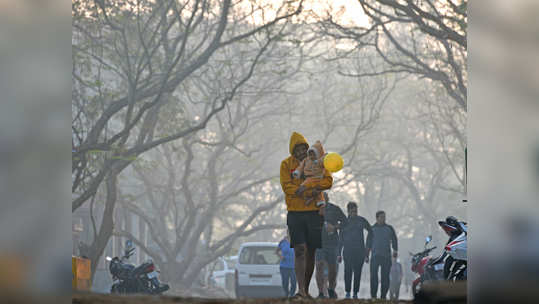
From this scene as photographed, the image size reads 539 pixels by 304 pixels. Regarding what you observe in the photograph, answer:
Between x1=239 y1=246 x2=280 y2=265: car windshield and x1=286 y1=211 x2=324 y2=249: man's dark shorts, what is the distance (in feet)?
38.4

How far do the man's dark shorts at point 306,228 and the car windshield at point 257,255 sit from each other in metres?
11.7

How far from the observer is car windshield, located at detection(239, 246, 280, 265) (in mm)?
20125

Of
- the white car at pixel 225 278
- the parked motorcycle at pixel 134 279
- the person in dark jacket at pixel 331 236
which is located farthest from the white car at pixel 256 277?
the white car at pixel 225 278

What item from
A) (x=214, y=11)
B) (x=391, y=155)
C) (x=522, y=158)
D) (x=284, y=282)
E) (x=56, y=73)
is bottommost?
(x=284, y=282)

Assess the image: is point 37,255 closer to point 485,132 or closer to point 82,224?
point 485,132

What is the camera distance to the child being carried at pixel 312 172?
8.44m

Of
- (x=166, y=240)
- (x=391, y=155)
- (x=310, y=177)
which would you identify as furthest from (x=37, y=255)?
(x=391, y=155)

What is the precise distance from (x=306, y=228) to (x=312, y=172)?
1.90 ft

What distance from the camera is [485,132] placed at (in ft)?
11.9

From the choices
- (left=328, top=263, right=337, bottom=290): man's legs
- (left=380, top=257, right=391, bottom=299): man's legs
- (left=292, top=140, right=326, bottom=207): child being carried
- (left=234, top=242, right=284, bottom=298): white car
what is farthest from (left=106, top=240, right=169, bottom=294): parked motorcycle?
(left=292, top=140, right=326, bottom=207): child being carried

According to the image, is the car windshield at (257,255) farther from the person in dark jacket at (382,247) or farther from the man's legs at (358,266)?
the man's legs at (358,266)

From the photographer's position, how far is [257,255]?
2027cm

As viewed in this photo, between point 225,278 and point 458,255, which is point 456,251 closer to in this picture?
point 458,255

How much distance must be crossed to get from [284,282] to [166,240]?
422 inches
